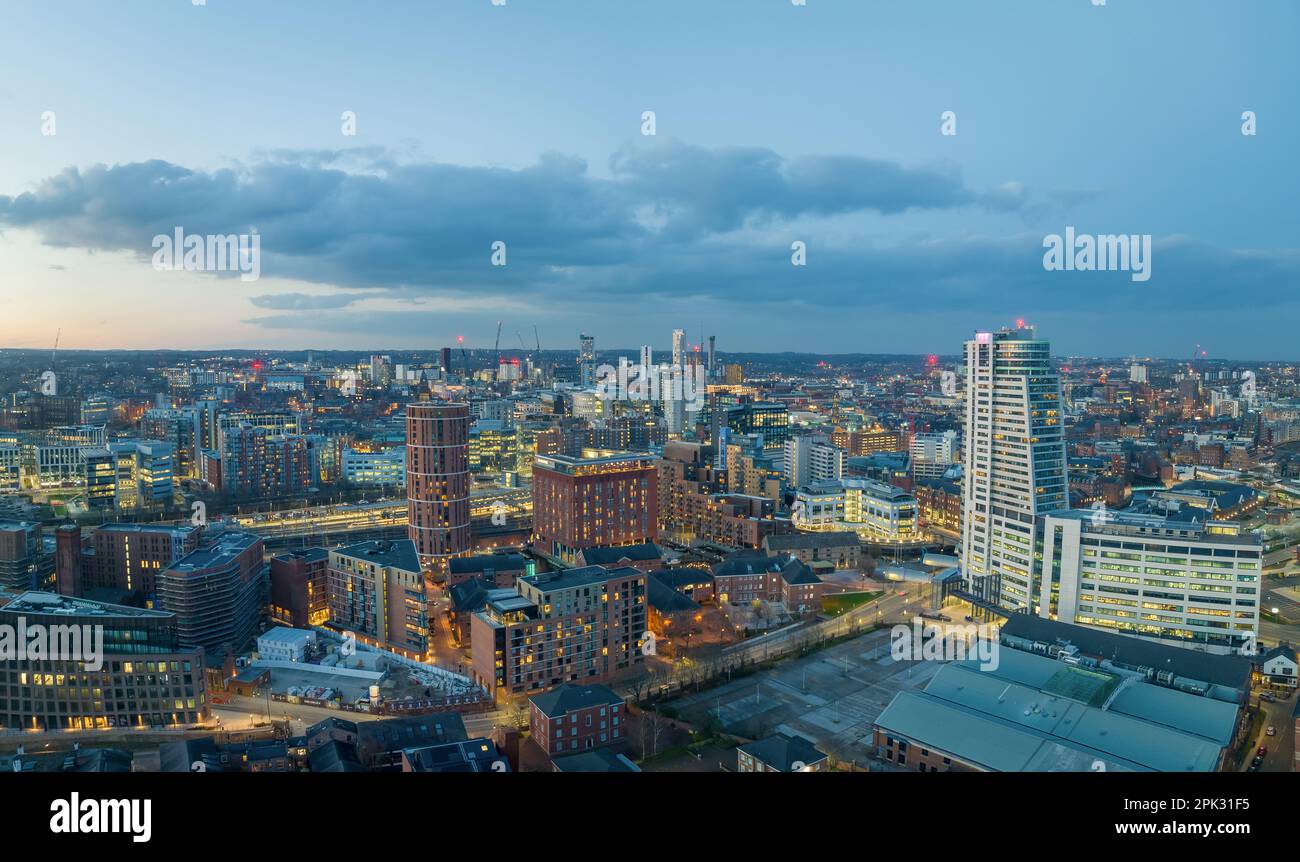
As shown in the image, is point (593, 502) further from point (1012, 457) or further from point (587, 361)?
point (587, 361)

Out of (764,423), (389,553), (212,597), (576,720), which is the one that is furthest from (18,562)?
(764,423)

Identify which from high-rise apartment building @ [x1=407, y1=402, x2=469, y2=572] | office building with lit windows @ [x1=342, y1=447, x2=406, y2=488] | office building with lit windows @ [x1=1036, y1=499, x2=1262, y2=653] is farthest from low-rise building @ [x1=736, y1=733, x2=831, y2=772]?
office building with lit windows @ [x1=342, y1=447, x2=406, y2=488]

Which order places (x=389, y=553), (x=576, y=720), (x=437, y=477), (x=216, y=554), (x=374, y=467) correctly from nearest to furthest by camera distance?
(x=576, y=720) < (x=216, y=554) < (x=389, y=553) < (x=437, y=477) < (x=374, y=467)

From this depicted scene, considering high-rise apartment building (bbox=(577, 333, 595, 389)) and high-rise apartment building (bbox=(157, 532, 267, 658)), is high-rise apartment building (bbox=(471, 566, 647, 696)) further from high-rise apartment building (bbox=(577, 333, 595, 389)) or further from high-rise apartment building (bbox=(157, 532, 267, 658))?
high-rise apartment building (bbox=(577, 333, 595, 389))

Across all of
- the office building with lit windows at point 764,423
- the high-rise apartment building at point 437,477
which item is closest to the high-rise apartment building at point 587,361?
the office building with lit windows at point 764,423
